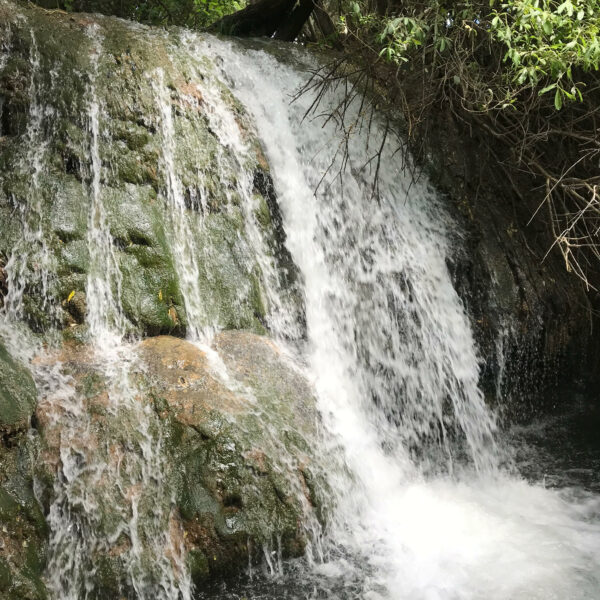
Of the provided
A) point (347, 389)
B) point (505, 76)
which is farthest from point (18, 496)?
point (505, 76)

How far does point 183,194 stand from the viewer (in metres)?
4.55

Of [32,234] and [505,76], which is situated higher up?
[505,76]

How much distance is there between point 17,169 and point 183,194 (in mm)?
1097

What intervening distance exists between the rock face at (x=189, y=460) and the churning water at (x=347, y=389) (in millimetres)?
21

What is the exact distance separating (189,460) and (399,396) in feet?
6.28

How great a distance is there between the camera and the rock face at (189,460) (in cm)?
309

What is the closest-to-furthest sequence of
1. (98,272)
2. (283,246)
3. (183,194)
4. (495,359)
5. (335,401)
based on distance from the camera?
(98,272) < (335,401) < (183,194) < (283,246) < (495,359)

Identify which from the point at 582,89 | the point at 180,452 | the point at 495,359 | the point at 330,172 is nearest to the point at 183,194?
the point at 330,172

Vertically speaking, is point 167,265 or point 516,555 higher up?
point 167,265

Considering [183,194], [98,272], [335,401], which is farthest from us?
[183,194]

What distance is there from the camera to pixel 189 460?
3.29 meters

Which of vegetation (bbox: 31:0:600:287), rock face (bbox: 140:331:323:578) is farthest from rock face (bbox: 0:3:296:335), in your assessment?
vegetation (bbox: 31:0:600:287)

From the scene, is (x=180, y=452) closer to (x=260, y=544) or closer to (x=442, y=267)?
(x=260, y=544)

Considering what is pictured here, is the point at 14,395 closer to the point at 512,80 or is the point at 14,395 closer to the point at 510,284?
the point at 512,80
